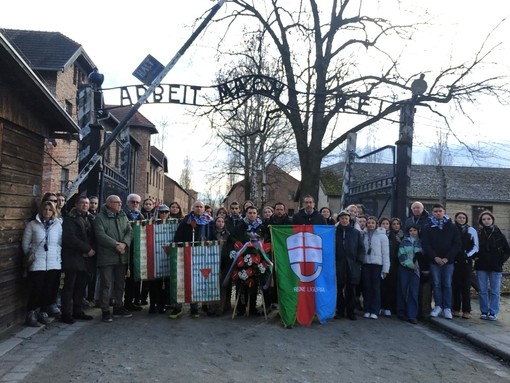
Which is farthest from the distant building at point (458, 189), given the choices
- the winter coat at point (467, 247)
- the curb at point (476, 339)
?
the curb at point (476, 339)

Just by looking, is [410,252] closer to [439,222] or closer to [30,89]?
[439,222]

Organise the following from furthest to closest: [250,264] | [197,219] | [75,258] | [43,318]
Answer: [197,219]
[250,264]
[75,258]
[43,318]

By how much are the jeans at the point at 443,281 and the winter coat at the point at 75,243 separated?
609cm

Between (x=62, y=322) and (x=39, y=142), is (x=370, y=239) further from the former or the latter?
(x=39, y=142)

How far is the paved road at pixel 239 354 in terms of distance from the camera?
5.31 metres

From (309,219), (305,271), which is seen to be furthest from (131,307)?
(309,219)

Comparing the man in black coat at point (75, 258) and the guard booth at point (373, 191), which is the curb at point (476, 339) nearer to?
the guard booth at point (373, 191)

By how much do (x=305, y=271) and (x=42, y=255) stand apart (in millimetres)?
4187

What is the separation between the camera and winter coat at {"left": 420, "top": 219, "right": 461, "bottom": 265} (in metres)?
8.70

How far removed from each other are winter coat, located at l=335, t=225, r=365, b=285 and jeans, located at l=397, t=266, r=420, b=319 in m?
0.84

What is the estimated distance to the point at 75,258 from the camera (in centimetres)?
762

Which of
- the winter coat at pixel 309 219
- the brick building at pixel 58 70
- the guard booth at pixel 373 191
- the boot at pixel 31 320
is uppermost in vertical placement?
the brick building at pixel 58 70

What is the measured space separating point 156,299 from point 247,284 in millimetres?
1764

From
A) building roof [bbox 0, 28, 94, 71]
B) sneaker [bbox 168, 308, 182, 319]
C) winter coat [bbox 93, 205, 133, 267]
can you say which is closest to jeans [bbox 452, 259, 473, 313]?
sneaker [bbox 168, 308, 182, 319]
